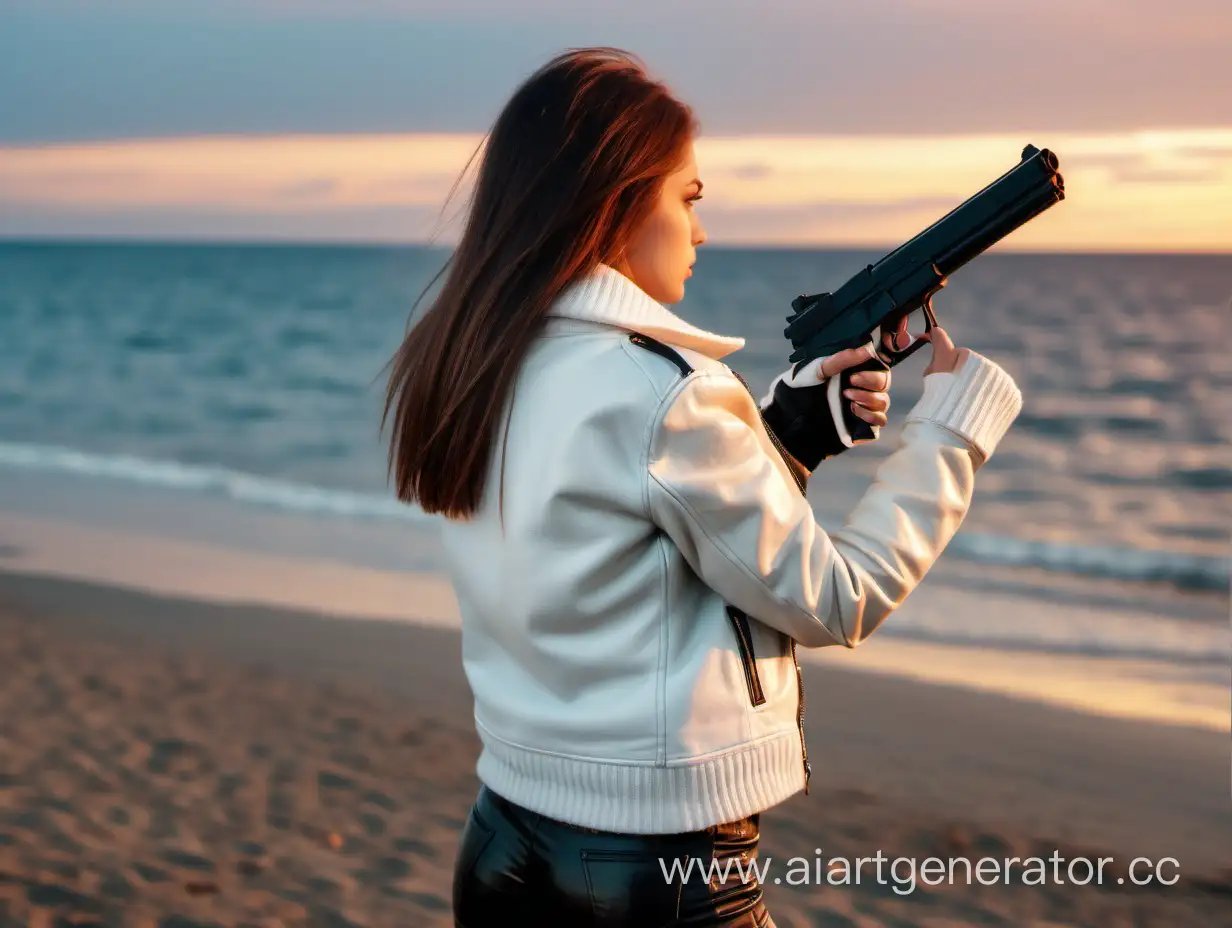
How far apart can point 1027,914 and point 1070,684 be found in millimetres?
2277

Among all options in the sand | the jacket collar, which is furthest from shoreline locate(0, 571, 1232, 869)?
the jacket collar

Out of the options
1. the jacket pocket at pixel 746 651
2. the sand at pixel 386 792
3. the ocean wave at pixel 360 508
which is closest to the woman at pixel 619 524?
the jacket pocket at pixel 746 651

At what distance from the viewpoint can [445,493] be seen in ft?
5.16

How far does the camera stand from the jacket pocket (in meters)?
1.47

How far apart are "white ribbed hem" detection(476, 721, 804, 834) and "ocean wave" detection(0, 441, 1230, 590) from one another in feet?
17.8

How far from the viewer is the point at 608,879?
1.47 meters

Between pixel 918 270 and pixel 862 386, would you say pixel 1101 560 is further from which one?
pixel 862 386

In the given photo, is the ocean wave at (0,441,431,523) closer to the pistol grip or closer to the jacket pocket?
the pistol grip

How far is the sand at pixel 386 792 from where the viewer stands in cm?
371

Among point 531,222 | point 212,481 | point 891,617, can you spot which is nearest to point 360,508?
point 212,481

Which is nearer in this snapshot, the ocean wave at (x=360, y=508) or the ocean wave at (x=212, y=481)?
the ocean wave at (x=360, y=508)

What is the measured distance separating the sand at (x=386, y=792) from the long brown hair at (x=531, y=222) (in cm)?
245

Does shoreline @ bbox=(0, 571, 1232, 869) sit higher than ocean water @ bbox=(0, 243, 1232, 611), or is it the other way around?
ocean water @ bbox=(0, 243, 1232, 611)

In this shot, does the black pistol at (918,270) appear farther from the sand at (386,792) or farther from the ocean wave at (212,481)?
the ocean wave at (212,481)
